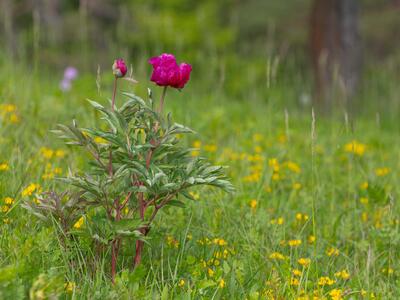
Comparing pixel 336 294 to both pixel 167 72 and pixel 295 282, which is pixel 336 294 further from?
pixel 167 72

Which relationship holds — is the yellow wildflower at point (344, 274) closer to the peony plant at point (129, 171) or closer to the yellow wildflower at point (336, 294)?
the yellow wildflower at point (336, 294)

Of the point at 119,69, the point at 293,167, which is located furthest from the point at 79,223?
the point at 293,167

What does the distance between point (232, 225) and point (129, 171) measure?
1064mm

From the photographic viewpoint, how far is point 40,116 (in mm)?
4844

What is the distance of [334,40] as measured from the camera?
7.90m

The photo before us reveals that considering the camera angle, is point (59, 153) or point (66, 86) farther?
point (66, 86)

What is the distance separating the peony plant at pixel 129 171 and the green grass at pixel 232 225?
101mm

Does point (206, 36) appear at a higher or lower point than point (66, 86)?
higher

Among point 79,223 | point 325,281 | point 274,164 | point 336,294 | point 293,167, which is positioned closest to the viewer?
point 336,294

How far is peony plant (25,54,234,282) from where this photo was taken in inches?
101

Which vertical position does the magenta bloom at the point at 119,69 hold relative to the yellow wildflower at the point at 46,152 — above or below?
above


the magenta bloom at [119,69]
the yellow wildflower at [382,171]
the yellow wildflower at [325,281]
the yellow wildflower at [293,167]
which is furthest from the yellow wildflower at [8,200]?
the yellow wildflower at [382,171]

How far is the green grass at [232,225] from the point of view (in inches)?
103

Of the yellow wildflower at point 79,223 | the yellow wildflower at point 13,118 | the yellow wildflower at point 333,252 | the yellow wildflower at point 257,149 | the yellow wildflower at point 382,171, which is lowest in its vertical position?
the yellow wildflower at point 333,252
